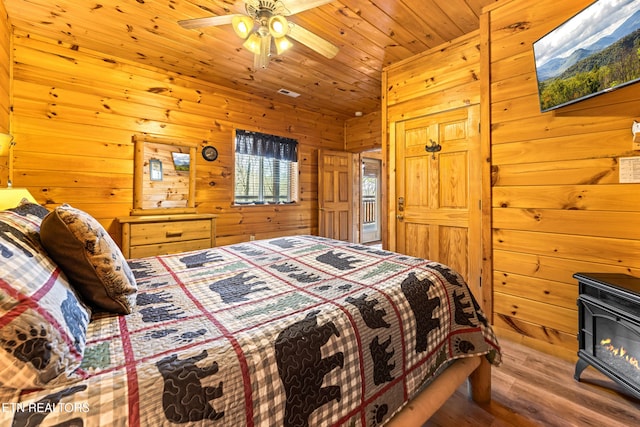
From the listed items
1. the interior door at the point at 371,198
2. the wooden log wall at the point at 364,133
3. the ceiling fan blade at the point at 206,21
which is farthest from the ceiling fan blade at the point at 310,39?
the interior door at the point at 371,198

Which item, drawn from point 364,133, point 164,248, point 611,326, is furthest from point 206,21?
point 364,133

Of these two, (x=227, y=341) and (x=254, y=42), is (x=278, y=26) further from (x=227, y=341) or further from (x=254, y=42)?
(x=227, y=341)

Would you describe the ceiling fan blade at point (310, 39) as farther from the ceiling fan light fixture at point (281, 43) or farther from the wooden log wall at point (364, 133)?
the wooden log wall at point (364, 133)

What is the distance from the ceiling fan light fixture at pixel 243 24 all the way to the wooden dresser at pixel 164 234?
2.03 metres

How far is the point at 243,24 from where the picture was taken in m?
1.82

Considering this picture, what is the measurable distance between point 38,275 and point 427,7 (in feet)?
9.65

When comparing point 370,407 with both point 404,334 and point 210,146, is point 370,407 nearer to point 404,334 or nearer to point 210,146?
point 404,334

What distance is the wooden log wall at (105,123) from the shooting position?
8.55 feet

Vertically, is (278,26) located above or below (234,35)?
below

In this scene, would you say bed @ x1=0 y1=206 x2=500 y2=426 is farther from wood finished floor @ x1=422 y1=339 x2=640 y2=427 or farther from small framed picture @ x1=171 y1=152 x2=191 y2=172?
small framed picture @ x1=171 y1=152 x2=191 y2=172

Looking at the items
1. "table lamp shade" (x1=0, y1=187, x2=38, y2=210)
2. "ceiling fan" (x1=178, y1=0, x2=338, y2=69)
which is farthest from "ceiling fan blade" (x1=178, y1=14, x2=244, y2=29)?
"table lamp shade" (x1=0, y1=187, x2=38, y2=210)

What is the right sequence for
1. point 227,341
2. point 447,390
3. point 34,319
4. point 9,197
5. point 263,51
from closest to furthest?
point 34,319, point 227,341, point 447,390, point 9,197, point 263,51

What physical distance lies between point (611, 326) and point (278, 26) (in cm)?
272

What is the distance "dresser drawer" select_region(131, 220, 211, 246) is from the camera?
2758 mm
